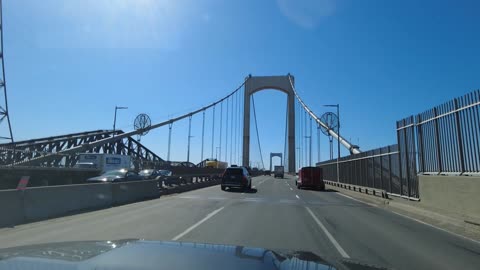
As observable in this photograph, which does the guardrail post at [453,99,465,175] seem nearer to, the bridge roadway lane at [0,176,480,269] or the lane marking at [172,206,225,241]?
the bridge roadway lane at [0,176,480,269]

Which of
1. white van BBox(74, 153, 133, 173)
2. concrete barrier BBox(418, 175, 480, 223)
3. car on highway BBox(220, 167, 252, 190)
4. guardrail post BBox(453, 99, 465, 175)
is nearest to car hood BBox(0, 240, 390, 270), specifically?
concrete barrier BBox(418, 175, 480, 223)

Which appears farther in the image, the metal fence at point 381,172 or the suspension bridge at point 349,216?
the metal fence at point 381,172

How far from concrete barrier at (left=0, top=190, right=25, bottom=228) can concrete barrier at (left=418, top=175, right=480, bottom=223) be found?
12.7m

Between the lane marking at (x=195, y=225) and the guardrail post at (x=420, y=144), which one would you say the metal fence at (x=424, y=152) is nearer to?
the guardrail post at (x=420, y=144)

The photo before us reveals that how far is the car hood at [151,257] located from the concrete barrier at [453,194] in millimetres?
9447

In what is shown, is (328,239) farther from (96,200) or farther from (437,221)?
(96,200)

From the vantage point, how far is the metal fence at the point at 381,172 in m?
19.7

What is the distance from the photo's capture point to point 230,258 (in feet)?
12.7

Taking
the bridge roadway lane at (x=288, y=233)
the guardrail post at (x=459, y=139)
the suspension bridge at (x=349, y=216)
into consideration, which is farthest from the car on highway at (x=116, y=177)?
the guardrail post at (x=459, y=139)

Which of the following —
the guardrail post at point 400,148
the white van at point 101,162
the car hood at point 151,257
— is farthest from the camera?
the white van at point 101,162

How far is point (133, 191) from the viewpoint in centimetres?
1997

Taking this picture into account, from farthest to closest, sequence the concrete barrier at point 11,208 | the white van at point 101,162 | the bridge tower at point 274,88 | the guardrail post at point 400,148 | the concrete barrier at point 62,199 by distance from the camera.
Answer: the bridge tower at point 274,88, the white van at point 101,162, the guardrail post at point 400,148, the concrete barrier at point 62,199, the concrete barrier at point 11,208

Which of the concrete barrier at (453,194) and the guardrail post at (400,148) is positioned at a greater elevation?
the guardrail post at (400,148)

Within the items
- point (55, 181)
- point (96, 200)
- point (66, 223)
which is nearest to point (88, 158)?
point (55, 181)
